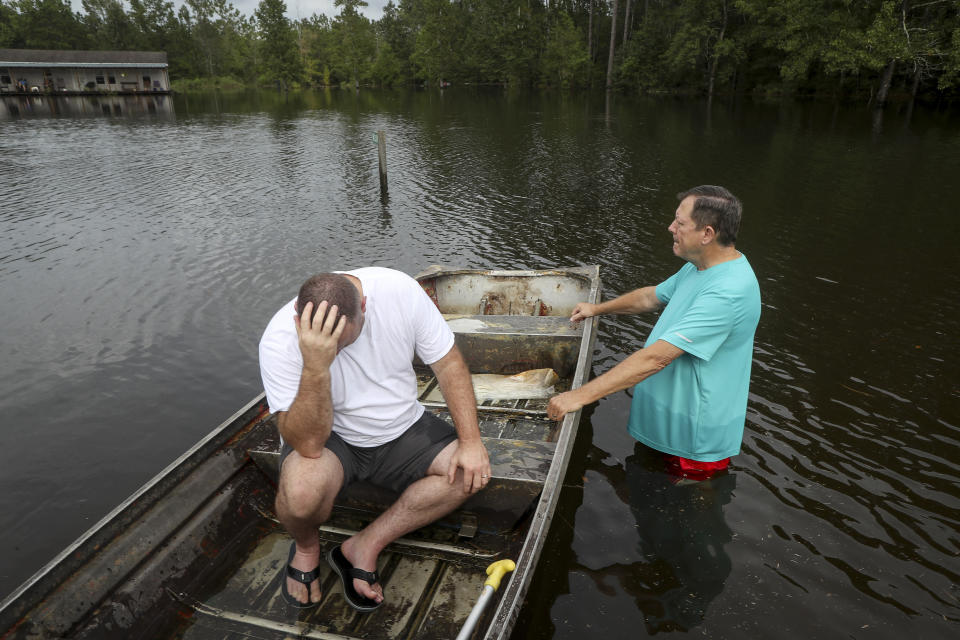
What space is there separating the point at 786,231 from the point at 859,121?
845 inches

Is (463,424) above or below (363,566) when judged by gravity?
above

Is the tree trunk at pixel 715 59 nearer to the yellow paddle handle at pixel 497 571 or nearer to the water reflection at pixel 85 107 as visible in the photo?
the water reflection at pixel 85 107

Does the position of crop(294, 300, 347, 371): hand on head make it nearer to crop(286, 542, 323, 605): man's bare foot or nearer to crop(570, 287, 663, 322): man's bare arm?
crop(286, 542, 323, 605): man's bare foot

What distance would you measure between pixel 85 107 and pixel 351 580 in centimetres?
5642

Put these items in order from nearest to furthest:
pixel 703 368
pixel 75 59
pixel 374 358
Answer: pixel 374 358 → pixel 703 368 → pixel 75 59

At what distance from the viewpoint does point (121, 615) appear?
10.1ft

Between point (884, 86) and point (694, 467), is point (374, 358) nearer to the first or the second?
point (694, 467)

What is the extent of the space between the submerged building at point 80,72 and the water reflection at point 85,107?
1.74m

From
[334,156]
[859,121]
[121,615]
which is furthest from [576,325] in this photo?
[859,121]

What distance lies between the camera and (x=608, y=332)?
8.63m

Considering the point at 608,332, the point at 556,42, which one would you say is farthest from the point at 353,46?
the point at 608,332

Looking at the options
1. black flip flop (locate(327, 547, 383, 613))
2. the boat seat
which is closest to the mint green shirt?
the boat seat

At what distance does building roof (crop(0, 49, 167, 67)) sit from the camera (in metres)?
52.9

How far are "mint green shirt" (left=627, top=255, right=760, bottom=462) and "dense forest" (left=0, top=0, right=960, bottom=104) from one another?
3277 centimetres
